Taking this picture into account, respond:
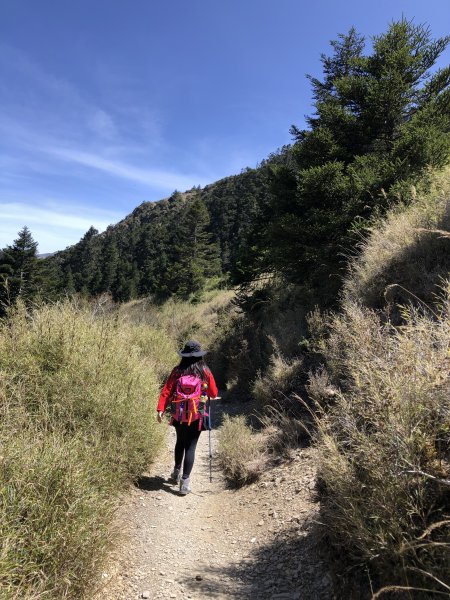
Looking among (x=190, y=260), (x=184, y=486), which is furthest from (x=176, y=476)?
(x=190, y=260)

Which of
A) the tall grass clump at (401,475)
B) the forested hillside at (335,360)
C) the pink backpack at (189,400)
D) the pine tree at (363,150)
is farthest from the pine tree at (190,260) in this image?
the tall grass clump at (401,475)

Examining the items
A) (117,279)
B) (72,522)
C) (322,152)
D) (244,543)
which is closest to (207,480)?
(244,543)

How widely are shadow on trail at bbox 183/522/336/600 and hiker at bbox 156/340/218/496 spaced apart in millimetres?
1662

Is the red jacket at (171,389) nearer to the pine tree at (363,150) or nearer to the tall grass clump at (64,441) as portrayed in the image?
the tall grass clump at (64,441)

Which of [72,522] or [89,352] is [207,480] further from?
[72,522]

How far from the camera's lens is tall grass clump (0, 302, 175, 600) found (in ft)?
8.44

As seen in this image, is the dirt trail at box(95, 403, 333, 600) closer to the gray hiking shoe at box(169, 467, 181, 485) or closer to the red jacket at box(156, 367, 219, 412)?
the gray hiking shoe at box(169, 467, 181, 485)

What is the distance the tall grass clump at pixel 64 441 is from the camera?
8.44ft

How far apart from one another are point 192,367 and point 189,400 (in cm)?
46

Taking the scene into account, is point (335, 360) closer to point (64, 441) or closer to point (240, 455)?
point (240, 455)

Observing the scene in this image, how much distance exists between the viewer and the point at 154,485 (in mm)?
5410

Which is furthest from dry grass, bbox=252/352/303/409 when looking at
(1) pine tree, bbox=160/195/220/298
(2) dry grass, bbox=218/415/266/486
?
(1) pine tree, bbox=160/195/220/298

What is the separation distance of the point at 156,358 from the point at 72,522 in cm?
1012

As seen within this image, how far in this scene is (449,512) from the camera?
2.25 m
